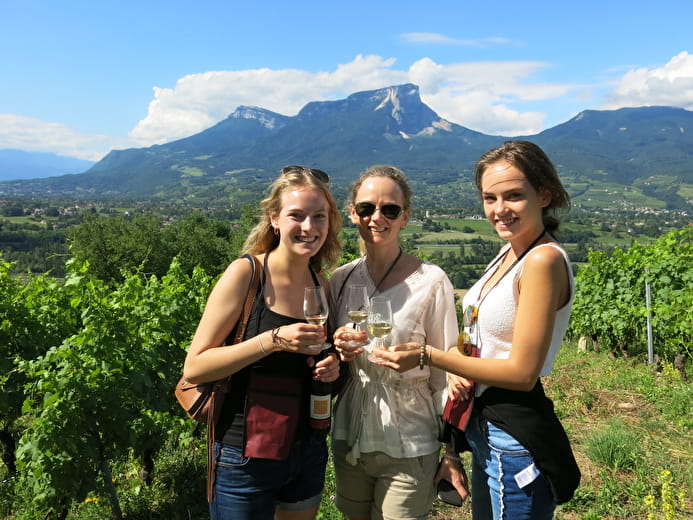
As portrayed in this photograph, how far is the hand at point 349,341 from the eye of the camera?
2039mm

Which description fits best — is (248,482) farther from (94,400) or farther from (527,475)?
(94,400)

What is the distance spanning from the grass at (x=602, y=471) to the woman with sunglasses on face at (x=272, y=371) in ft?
5.79

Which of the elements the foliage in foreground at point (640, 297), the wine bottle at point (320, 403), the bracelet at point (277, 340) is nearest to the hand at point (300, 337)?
the bracelet at point (277, 340)

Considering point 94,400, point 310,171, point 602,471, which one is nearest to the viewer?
point 310,171

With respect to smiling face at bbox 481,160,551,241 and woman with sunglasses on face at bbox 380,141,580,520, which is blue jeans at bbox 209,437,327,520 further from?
smiling face at bbox 481,160,551,241

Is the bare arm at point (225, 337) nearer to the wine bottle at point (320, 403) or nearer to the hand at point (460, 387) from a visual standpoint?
the wine bottle at point (320, 403)

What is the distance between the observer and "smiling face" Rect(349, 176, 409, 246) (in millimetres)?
2406

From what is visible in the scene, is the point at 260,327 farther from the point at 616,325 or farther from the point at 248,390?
the point at 616,325

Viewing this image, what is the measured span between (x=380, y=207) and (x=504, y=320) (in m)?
0.86

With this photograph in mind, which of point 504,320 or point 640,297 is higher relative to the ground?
point 504,320

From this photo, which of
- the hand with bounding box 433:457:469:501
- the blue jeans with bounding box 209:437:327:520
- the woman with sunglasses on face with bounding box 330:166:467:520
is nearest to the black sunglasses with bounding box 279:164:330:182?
the woman with sunglasses on face with bounding box 330:166:467:520

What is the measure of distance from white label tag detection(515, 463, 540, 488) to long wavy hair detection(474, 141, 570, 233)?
99 centimetres

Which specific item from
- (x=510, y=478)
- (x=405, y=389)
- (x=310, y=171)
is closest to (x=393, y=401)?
(x=405, y=389)

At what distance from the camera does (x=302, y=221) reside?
2178mm
